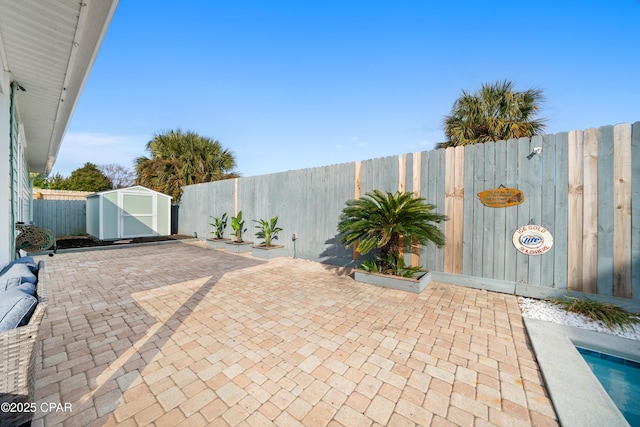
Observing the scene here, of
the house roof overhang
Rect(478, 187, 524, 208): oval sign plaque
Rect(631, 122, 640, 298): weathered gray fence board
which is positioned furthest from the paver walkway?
the house roof overhang

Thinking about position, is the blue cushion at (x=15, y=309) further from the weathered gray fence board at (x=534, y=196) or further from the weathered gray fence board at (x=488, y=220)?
the weathered gray fence board at (x=534, y=196)

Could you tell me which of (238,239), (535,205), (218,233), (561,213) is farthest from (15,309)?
(218,233)

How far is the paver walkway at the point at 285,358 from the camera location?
1.63m

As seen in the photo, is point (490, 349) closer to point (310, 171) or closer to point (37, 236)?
point (310, 171)

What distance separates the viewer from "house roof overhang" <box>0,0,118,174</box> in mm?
2307

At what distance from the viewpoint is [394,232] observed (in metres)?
4.31

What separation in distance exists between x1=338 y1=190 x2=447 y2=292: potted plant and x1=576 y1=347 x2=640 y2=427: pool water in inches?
77.8

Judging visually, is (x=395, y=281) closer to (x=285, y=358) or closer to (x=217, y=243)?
(x=285, y=358)

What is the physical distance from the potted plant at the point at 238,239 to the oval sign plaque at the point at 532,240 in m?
6.76

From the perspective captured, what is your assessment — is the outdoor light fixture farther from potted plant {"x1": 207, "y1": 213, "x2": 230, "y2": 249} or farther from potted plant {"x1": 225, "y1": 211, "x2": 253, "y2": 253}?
potted plant {"x1": 207, "y1": 213, "x2": 230, "y2": 249}

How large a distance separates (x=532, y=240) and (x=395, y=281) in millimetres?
2194

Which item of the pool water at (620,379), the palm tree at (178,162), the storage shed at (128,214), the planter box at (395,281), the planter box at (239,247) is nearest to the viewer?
the pool water at (620,379)

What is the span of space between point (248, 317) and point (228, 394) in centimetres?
134

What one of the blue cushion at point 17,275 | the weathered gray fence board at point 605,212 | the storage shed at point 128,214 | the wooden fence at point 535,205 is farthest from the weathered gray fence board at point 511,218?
the storage shed at point 128,214
